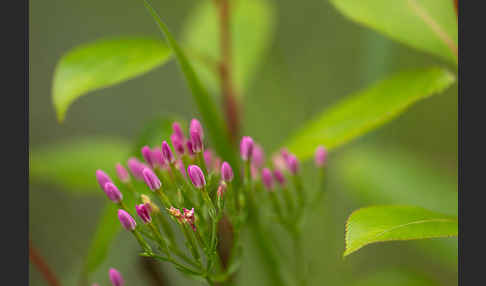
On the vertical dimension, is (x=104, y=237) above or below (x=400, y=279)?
above

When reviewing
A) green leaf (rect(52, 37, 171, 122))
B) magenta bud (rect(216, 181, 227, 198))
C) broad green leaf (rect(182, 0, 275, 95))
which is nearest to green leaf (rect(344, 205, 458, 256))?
magenta bud (rect(216, 181, 227, 198))

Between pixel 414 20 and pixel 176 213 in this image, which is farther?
pixel 414 20

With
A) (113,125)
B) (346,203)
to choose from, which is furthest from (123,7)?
(346,203)

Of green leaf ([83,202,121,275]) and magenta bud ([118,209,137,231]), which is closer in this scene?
magenta bud ([118,209,137,231])

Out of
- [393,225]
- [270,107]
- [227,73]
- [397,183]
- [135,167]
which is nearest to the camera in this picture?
[393,225]

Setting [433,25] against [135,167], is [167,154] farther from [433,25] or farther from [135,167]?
[433,25]

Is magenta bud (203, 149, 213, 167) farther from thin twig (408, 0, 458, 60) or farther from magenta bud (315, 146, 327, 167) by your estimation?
thin twig (408, 0, 458, 60)

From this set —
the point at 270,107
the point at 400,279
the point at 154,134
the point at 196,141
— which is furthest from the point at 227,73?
the point at 270,107
